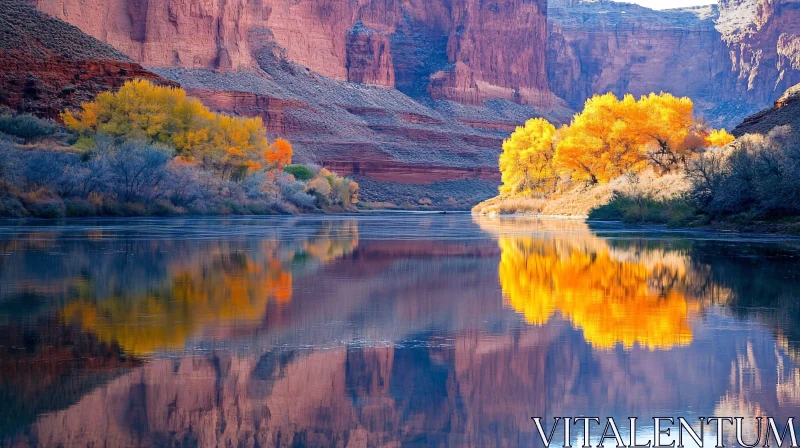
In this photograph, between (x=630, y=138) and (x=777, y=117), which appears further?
(x=630, y=138)

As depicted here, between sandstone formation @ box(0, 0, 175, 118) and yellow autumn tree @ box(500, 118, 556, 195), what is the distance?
2451 cm

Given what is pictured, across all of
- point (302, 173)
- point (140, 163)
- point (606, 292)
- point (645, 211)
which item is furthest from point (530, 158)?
point (606, 292)

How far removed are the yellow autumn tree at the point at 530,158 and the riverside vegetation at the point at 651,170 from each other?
6cm

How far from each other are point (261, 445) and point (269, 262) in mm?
12327

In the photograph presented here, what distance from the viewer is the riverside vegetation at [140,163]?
40156mm

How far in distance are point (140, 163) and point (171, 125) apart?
Result: 9637 mm

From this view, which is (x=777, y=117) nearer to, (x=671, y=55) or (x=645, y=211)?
(x=645, y=211)

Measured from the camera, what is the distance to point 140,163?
41.5 metres

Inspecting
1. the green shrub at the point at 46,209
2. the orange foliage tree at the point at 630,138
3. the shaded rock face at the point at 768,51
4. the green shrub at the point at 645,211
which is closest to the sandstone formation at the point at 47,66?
the green shrub at the point at 46,209

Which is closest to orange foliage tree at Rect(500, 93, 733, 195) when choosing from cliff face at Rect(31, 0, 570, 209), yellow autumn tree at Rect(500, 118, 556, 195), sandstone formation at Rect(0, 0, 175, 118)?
yellow autumn tree at Rect(500, 118, 556, 195)

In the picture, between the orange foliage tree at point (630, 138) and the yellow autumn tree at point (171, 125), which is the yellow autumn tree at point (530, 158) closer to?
the orange foliage tree at point (630, 138)

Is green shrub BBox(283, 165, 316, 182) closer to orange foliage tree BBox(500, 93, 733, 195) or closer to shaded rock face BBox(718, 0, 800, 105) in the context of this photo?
orange foliage tree BBox(500, 93, 733, 195)

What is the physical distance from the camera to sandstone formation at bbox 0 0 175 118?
58.0 metres

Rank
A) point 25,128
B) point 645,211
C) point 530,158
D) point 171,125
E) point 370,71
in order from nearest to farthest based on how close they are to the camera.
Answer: point 645,211 < point 25,128 < point 171,125 < point 530,158 < point 370,71
